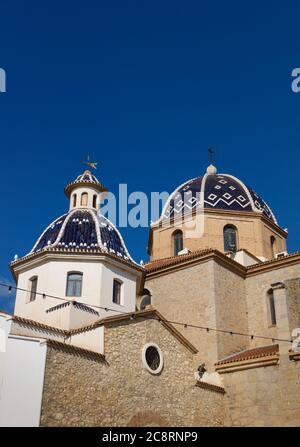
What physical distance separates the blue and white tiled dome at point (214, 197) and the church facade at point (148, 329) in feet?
2.29

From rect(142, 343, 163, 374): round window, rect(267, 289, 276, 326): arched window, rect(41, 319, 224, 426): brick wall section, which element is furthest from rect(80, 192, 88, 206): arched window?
rect(267, 289, 276, 326): arched window

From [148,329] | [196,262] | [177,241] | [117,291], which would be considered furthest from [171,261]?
[148,329]

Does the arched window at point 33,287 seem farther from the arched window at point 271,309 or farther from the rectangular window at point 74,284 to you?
the arched window at point 271,309

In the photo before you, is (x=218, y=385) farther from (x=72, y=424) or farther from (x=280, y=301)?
(x=72, y=424)

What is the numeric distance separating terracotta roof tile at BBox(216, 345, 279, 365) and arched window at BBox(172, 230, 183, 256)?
6.81 meters

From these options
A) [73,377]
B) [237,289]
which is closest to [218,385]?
[237,289]

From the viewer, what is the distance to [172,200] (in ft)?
93.9

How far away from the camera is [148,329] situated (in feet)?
55.0

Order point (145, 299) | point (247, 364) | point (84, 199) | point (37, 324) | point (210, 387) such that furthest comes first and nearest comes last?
point (145, 299) < point (84, 199) < point (247, 364) < point (210, 387) < point (37, 324)

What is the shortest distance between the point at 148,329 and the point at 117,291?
2.26 m

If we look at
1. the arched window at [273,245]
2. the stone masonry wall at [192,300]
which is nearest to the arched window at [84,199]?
the stone masonry wall at [192,300]

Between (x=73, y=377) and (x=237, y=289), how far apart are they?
10.4 meters

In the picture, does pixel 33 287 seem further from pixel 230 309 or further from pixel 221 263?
pixel 230 309

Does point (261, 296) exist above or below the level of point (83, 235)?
below
